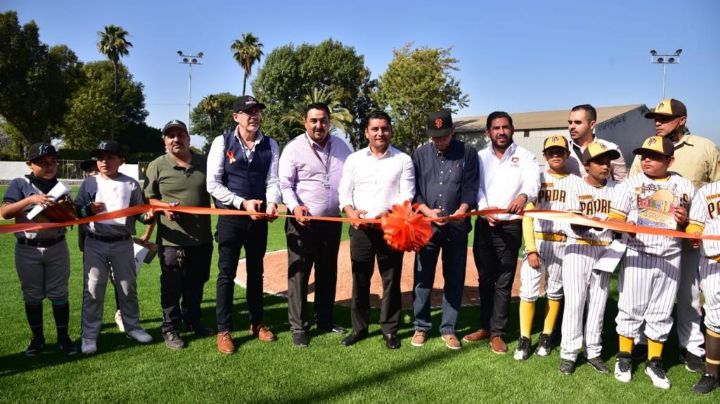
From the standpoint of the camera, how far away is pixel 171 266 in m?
5.01

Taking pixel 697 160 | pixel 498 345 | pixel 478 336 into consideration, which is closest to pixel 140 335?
pixel 478 336

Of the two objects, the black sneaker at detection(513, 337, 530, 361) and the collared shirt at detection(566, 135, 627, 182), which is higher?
the collared shirt at detection(566, 135, 627, 182)

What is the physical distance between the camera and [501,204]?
16.3ft

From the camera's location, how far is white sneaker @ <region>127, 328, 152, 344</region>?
5007 mm

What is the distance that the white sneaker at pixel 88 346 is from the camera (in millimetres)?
4672

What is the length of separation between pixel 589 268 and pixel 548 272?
42 cm

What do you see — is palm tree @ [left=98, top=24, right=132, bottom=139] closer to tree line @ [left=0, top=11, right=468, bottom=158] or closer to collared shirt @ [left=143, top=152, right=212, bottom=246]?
tree line @ [left=0, top=11, right=468, bottom=158]

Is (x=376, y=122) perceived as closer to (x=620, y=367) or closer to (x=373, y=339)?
(x=373, y=339)

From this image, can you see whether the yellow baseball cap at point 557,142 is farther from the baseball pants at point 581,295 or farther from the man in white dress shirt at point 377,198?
the man in white dress shirt at point 377,198

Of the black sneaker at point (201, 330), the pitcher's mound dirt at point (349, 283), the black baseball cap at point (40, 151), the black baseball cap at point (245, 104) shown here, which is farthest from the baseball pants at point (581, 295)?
the black baseball cap at point (40, 151)

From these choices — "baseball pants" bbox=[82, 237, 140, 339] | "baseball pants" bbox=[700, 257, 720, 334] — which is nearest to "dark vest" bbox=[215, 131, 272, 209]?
"baseball pants" bbox=[82, 237, 140, 339]

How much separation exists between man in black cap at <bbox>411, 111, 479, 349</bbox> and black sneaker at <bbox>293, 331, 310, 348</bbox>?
1143mm

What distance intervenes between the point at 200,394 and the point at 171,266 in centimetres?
164

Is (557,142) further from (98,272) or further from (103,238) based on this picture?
(98,272)
